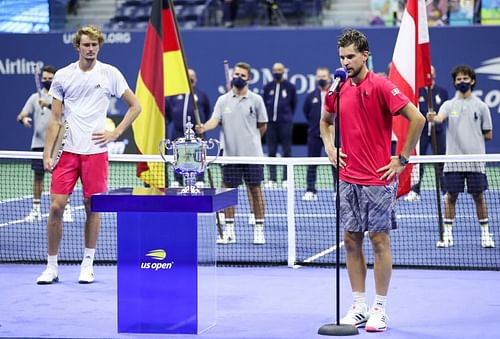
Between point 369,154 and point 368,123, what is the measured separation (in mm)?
226

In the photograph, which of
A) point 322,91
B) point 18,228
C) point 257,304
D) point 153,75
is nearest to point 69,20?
point 322,91

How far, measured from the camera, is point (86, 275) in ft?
33.3

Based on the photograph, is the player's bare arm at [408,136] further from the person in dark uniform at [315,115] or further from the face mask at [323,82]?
the face mask at [323,82]

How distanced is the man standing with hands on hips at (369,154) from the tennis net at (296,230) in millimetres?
3195

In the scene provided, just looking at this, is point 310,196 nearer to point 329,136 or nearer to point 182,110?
point 182,110

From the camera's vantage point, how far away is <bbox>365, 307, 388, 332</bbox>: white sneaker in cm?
790

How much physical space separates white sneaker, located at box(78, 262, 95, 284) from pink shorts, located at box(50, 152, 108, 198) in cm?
73

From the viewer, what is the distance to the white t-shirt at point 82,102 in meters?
9.90

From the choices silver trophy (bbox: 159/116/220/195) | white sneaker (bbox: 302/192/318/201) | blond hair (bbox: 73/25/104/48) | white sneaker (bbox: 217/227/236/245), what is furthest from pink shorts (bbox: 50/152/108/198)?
white sneaker (bbox: 302/192/318/201)

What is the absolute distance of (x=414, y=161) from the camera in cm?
1109

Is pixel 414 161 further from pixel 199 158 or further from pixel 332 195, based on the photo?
pixel 332 195

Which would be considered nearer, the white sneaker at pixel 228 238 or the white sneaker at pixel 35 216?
the white sneaker at pixel 228 238

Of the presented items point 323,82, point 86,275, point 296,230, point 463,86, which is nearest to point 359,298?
point 86,275

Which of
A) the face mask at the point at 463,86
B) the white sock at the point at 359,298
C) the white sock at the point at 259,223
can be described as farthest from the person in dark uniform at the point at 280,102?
the white sock at the point at 359,298
